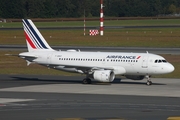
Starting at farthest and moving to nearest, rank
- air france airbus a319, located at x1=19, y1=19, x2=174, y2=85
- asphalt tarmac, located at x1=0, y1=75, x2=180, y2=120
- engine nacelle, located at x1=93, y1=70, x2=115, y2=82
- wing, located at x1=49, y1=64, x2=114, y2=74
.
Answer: wing, located at x1=49, y1=64, x2=114, y2=74 → air france airbus a319, located at x1=19, y1=19, x2=174, y2=85 → engine nacelle, located at x1=93, y1=70, x2=115, y2=82 → asphalt tarmac, located at x1=0, y1=75, x2=180, y2=120

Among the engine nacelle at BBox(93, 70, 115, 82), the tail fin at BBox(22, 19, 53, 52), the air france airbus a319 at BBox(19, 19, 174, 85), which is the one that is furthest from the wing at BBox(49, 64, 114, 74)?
the tail fin at BBox(22, 19, 53, 52)

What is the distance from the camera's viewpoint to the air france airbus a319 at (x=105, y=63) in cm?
5580

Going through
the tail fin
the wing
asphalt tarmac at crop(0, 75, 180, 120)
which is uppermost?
the tail fin

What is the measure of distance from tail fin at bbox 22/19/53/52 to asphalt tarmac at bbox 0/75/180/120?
3.51 m

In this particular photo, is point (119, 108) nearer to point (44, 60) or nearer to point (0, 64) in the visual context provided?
point (44, 60)

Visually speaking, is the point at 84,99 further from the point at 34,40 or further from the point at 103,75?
the point at 34,40

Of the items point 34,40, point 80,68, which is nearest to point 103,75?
point 80,68

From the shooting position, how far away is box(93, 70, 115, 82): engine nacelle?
55.6 m

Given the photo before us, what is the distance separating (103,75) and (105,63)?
2.01 metres

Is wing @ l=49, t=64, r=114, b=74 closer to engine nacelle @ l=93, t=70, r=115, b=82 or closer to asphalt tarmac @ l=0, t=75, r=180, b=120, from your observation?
engine nacelle @ l=93, t=70, r=115, b=82

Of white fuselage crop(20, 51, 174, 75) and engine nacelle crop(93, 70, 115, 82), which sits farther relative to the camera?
white fuselage crop(20, 51, 174, 75)

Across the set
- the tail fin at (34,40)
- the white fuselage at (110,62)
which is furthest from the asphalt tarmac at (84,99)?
the tail fin at (34,40)

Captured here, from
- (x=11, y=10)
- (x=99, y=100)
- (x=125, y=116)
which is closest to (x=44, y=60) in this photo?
(x=99, y=100)

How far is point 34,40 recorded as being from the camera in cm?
6219
